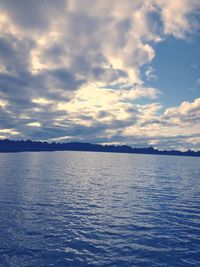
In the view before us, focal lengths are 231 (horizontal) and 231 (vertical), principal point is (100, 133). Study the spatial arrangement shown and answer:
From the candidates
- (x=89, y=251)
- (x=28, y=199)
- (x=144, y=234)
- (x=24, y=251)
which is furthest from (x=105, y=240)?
(x=28, y=199)

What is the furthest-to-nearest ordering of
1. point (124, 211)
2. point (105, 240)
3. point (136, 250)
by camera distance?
point (124, 211) < point (105, 240) < point (136, 250)

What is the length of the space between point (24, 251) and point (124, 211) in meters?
21.4

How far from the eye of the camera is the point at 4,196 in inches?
2040

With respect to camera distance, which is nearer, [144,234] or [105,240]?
[105,240]

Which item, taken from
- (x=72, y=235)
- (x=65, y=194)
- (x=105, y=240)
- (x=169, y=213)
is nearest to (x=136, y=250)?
(x=105, y=240)

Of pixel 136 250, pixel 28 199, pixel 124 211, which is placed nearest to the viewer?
pixel 136 250

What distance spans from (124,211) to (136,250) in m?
15.8

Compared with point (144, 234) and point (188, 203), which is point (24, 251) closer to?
point (144, 234)

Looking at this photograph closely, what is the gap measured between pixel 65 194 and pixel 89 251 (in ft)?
104

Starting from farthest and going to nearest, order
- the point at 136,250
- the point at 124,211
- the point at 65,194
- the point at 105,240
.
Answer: the point at 65,194, the point at 124,211, the point at 105,240, the point at 136,250

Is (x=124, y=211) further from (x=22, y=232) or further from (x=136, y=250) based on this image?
(x=22, y=232)

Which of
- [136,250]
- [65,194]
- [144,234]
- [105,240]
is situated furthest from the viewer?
[65,194]

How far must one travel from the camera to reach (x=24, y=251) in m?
25.3

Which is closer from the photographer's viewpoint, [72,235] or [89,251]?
[89,251]
